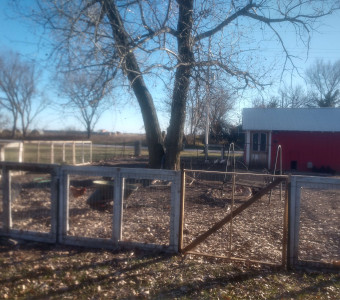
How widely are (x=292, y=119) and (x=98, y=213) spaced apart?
20.0 metres

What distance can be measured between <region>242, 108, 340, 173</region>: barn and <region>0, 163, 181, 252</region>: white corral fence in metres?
16.7

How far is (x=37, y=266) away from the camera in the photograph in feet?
16.8

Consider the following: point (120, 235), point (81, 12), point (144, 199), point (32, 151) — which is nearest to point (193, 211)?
point (144, 199)

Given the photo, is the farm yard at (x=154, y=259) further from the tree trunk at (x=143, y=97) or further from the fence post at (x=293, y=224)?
the tree trunk at (x=143, y=97)

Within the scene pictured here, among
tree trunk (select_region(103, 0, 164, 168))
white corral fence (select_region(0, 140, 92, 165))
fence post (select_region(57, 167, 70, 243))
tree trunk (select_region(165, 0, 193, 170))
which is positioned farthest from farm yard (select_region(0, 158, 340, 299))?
tree trunk (select_region(103, 0, 164, 168))

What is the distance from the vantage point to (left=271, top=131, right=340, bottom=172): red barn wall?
21.8m

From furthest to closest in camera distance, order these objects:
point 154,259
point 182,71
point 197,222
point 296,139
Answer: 1. point 296,139
2. point 182,71
3. point 197,222
4. point 154,259

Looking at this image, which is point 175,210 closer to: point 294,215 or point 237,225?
point 294,215

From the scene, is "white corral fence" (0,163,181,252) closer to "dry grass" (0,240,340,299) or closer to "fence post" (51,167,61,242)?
"fence post" (51,167,61,242)

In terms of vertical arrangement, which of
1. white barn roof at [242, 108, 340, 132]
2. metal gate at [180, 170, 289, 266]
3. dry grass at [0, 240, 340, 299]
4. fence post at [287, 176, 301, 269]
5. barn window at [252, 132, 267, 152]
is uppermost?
white barn roof at [242, 108, 340, 132]

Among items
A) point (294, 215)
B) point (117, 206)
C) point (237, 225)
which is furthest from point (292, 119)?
point (117, 206)

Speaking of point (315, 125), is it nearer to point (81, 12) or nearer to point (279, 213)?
point (279, 213)

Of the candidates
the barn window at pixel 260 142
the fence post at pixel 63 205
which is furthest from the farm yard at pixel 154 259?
the barn window at pixel 260 142

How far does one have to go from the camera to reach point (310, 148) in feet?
72.8
